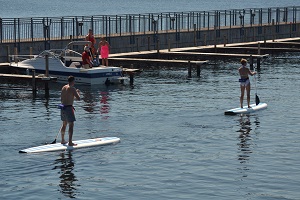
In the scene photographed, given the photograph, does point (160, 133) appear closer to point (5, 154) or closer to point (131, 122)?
point (131, 122)

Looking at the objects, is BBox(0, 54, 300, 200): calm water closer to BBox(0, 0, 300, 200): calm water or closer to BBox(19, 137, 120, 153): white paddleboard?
BBox(0, 0, 300, 200): calm water

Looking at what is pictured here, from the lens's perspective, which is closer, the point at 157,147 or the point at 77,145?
the point at 77,145

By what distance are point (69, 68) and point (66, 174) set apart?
982 inches

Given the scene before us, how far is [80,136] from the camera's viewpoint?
3284 centimetres

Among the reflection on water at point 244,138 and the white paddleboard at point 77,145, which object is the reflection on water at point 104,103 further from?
the white paddleboard at point 77,145

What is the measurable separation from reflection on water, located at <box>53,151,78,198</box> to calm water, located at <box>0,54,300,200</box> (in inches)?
1.2

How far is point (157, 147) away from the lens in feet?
101

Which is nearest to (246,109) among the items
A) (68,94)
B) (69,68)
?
(68,94)

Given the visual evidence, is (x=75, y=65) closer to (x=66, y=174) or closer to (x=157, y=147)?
(x=157, y=147)

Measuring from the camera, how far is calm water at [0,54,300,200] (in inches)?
978

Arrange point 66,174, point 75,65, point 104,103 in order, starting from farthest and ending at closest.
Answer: point 75,65 → point 104,103 → point 66,174

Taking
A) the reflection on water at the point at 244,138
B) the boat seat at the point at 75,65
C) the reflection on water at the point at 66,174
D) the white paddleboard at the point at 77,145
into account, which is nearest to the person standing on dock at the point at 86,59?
the boat seat at the point at 75,65

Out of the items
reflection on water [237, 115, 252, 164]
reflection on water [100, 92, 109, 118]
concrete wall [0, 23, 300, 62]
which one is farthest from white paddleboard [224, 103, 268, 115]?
concrete wall [0, 23, 300, 62]

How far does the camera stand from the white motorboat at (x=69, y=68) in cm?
4994
